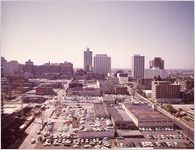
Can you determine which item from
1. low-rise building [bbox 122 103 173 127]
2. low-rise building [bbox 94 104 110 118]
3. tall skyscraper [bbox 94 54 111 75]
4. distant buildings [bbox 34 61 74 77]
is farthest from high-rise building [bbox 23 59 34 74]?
low-rise building [bbox 122 103 173 127]

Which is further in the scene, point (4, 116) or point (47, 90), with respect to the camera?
point (47, 90)

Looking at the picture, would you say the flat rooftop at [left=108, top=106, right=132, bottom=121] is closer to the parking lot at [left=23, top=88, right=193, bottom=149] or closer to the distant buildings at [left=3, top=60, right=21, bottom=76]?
the parking lot at [left=23, top=88, right=193, bottom=149]

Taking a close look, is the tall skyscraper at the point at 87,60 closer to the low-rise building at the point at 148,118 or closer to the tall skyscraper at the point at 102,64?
the tall skyscraper at the point at 102,64

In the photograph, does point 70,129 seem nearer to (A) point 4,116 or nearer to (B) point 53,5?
(A) point 4,116

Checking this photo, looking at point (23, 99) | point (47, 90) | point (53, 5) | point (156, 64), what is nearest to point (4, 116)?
point (23, 99)

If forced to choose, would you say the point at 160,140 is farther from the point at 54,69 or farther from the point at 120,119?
the point at 54,69

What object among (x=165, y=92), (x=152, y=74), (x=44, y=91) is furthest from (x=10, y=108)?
(x=165, y=92)
